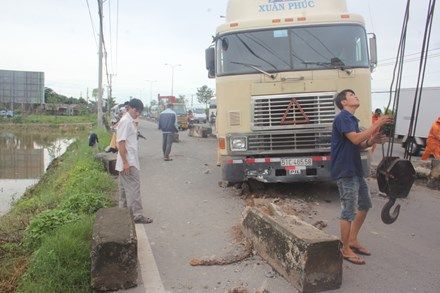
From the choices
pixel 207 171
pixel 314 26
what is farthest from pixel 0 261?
pixel 207 171

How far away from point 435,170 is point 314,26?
485cm

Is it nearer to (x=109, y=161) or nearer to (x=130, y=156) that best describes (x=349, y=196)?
(x=130, y=156)

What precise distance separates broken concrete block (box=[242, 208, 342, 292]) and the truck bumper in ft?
9.80

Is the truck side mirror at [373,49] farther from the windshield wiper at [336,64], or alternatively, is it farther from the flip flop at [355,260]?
the flip flop at [355,260]

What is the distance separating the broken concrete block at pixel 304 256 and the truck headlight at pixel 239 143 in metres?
3.08

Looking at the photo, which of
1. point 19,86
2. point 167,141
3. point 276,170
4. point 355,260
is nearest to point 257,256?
point 355,260

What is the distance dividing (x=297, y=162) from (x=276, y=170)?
0.38m

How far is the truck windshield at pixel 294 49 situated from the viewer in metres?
7.89

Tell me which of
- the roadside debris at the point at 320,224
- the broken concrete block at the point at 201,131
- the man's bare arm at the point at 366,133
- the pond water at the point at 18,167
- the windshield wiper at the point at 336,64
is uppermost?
the windshield wiper at the point at 336,64

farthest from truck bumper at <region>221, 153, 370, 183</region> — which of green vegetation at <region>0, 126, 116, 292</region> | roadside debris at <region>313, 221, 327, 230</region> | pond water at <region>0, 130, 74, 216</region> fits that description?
pond water at <region>0, 130, 74, 216</region>

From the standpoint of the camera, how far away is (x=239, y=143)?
Result: 26.0 ft

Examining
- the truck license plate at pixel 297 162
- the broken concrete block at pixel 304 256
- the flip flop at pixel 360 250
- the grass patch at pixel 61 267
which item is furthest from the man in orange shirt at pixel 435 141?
the grass patch at pixel 61 267

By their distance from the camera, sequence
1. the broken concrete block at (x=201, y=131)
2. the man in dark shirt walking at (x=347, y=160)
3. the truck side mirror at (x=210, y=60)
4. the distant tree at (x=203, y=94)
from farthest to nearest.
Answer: the distant tree at (x=203, y=94) < the broken concrete block at (x=201, y=131) < the truck side mirror at (x=210, y=60) < the man in dark shirt walking at (x=347, y=160)

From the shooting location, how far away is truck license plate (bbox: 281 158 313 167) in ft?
25.7
